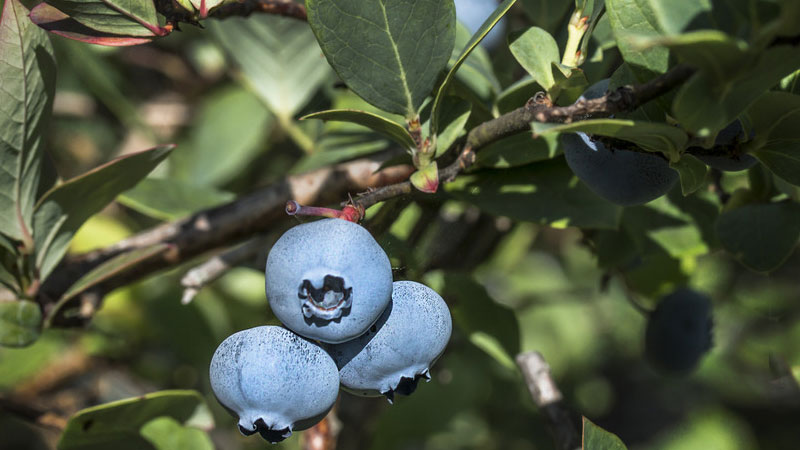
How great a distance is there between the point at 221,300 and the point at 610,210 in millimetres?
1380

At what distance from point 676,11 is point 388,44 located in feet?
1.07

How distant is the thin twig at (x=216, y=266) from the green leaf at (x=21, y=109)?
27cm

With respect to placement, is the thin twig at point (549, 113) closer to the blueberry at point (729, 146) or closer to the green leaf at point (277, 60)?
the blueberry at point (729, 146)

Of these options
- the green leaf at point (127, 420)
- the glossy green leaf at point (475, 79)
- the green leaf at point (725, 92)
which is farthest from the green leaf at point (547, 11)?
the green leaf at point (127, 420)

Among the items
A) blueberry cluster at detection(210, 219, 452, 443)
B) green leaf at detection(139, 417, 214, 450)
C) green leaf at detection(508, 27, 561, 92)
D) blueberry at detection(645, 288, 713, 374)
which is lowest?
blueberry at detection(645, 288, 713, 374)

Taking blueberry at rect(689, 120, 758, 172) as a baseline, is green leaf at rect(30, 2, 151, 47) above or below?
above

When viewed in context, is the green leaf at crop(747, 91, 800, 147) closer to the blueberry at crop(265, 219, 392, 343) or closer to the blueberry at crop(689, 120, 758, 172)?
the blueberry at crop(689, 120, 758, 172)

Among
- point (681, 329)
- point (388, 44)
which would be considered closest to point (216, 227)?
point (388, 44)

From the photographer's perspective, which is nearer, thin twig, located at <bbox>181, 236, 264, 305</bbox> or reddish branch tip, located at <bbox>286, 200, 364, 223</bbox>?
reddish branch tip, located at <bbox>286, 200, 364, 223</bbox>

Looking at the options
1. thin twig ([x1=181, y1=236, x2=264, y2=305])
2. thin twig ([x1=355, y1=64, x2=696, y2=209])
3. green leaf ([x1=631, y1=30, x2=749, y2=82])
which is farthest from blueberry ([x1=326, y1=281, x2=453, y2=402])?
thin twig ([x1=181, y1=236, x2=264, y2=305])

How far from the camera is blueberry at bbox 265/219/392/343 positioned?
64 centimetres

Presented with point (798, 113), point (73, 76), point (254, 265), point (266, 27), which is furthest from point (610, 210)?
point (73, 76)

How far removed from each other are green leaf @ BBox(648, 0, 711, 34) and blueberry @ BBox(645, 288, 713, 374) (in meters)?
1.08

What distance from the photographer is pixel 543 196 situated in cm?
104
